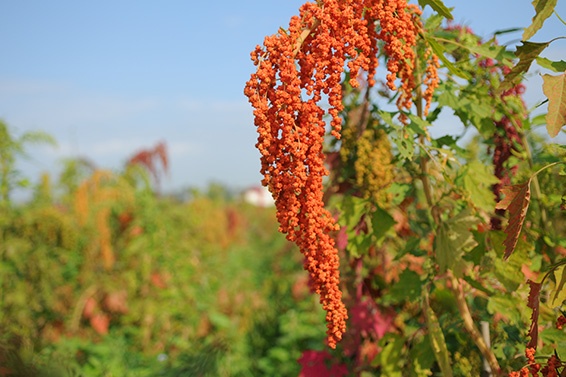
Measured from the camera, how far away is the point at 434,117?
7.18 ft

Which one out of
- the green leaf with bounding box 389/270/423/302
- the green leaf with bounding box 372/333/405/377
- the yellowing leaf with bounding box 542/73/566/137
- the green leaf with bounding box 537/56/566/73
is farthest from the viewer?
the green leaf with bounding box 372/333/405/377

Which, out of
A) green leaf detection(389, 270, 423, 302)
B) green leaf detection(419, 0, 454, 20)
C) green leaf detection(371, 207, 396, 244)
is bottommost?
green leaf detection(389, 270, 423, 302)

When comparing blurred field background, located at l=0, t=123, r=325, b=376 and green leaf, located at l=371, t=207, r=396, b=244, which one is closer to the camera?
green leaf, located at l=371, t=207, r=396, b=244

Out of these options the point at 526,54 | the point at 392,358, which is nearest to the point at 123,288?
the point at 392,358

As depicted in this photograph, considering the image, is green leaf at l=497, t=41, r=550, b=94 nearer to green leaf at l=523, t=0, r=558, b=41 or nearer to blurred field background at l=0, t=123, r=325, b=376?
green leaf at l=523, t=0, r=558, b=41

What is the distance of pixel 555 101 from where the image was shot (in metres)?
1.48

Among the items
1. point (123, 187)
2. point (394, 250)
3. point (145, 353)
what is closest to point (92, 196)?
point (123, 187)

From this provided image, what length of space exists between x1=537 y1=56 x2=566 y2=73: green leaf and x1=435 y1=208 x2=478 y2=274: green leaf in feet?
1.80

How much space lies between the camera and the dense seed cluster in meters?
1.52

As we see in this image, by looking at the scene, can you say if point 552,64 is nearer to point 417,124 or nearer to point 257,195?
point 417,124

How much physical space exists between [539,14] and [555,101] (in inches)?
9.7

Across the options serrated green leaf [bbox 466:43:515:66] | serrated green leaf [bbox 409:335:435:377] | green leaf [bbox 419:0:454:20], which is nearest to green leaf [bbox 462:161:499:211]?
serrated green leaf [bbox 466:43:515:66]

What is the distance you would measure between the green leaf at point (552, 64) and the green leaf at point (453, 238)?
0.55 m

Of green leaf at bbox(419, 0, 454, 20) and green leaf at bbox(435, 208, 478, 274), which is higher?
green leaf at bbox(419, 0, 454, 20)
